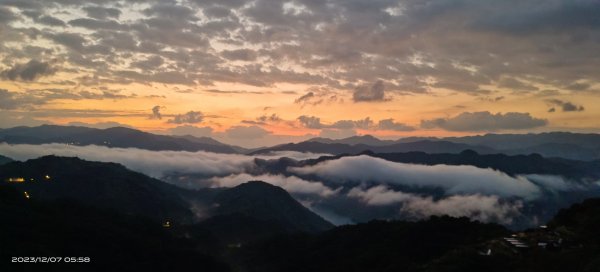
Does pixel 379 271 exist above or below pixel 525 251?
below

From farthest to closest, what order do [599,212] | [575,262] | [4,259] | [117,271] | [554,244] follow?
[117,271]
[599,212]
[4,259]
[554,244]
[575,262]

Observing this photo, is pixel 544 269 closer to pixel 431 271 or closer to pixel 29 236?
pixel 431 271

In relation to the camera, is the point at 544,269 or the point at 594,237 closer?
the point at 544,269

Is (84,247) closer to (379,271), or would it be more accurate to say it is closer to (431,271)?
(379,271)

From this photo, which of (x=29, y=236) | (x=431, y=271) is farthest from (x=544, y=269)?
(x=29, y=236)

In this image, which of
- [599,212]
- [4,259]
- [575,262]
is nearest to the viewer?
[575,262]

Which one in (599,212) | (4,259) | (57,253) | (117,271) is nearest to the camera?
(4,259)

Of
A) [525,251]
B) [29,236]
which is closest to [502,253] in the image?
[525,251]

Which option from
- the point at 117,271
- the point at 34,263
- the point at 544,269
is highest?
the point at 544,269

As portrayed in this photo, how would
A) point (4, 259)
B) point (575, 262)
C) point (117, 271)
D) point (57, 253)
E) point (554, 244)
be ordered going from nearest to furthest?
point (575, 262)
point (554, 244)
point (4, 259)
point (57, 253)
point (117, 271)
